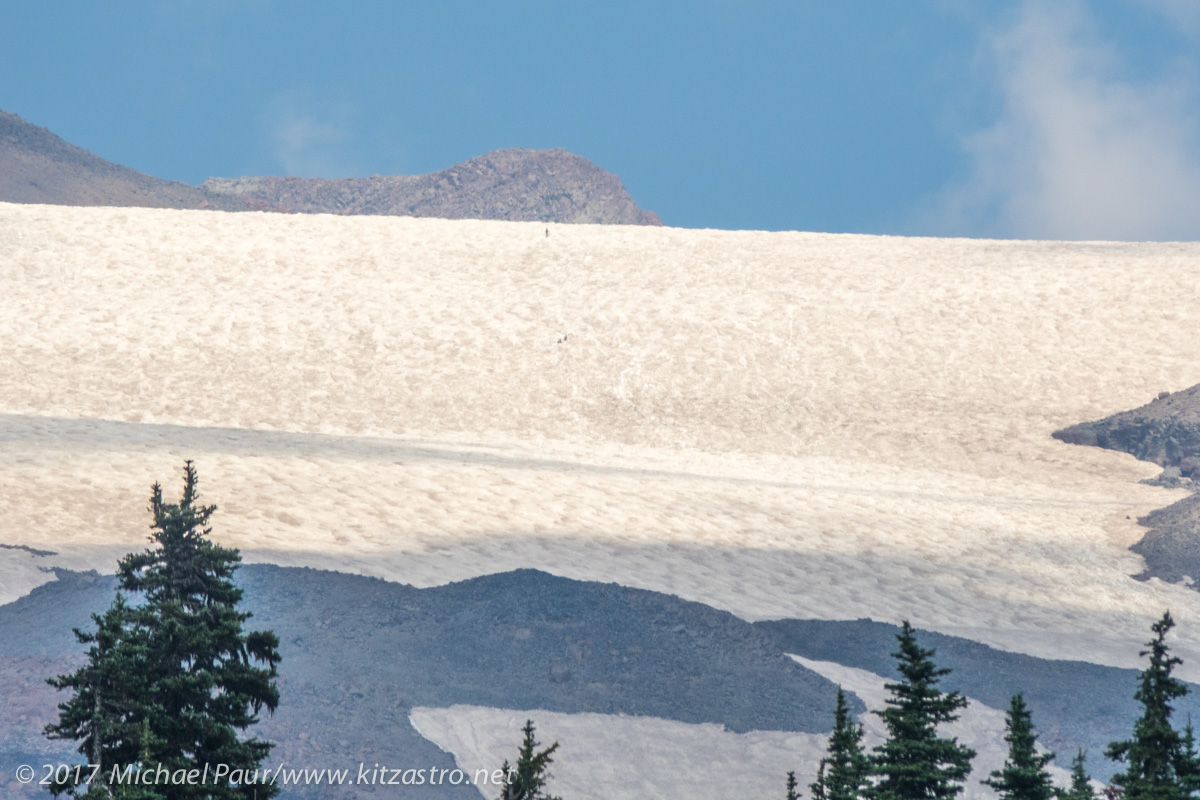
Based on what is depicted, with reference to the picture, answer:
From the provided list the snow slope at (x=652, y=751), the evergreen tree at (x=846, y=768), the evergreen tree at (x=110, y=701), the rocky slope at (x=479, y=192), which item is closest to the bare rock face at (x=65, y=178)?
the rocky slope at (x=479, y=192)

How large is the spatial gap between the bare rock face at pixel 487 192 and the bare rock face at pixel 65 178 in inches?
1099

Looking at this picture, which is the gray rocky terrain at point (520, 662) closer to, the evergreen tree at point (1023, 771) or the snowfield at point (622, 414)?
the snowfield at point (622, 414)

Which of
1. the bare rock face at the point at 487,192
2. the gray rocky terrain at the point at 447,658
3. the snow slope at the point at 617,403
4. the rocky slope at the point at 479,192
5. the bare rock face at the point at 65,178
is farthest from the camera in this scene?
the bare rock face at the point at 487,192

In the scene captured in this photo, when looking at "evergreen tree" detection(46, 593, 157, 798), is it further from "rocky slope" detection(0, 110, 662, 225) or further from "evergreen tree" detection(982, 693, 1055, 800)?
"rocky slope" detection(0, 110, 662, 225)

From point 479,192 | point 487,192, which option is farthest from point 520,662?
point 479,192

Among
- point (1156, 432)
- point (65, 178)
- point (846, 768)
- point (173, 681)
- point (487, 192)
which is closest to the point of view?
point (173, 681)

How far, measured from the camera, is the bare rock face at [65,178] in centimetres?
9056

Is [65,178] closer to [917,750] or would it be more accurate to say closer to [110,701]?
[110,701]

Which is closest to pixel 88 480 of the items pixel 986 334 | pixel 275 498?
pixel 275 498

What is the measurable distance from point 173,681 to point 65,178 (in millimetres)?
100485

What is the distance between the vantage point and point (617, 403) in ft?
97.2

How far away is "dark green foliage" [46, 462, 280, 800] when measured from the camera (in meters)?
6.33

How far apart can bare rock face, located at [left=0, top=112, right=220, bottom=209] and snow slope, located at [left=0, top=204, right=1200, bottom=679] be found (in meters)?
58.7

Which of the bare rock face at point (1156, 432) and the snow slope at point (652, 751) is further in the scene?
the bare rock face at point (1156, 432)
